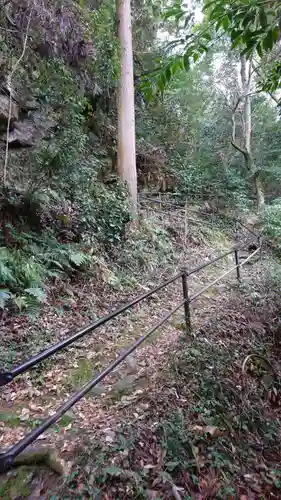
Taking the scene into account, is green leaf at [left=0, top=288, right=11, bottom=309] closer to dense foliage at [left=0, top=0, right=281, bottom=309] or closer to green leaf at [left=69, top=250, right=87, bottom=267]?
dense foliage at [left=0, top=0, right=281, bottom=309]

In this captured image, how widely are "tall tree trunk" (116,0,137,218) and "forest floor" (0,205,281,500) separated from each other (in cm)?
389

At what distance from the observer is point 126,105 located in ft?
26.1

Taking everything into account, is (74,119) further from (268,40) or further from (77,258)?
(268,40)

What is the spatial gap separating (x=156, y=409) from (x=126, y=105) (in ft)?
24.4

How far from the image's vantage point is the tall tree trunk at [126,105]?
773 cm

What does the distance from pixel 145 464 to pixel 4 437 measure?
1229mm

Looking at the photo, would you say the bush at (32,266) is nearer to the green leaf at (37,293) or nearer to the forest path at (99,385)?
the green leaf at (37,293)

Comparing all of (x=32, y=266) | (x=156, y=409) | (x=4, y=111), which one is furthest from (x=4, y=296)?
→ (x=4, y=111)

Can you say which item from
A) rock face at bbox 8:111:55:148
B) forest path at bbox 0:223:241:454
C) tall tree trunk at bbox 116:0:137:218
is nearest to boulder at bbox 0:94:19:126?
rock face at bbox 8:111:55:148

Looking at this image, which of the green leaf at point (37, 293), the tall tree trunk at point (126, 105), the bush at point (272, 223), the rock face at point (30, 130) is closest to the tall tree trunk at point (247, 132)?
the bush at point (272, 223)

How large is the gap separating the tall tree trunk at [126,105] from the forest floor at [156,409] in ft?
12.8

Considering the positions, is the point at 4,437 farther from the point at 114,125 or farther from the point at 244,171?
the point at 244,171

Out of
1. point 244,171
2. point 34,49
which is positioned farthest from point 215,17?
point 244,171

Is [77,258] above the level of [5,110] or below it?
below
